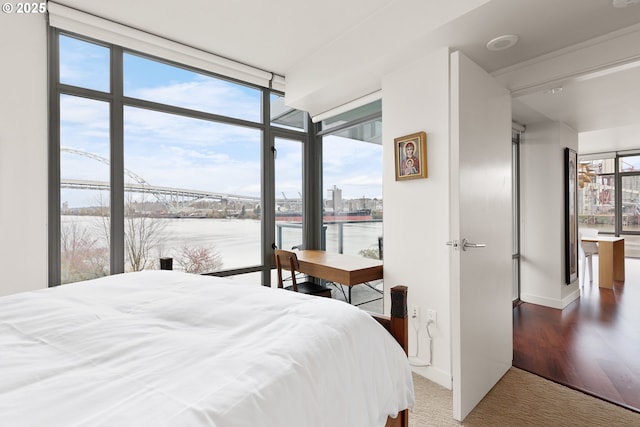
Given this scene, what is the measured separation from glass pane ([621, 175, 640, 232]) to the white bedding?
26.5 feet

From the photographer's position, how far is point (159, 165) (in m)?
2.86

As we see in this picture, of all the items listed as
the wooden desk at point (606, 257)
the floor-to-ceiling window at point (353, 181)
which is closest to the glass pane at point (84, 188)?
the floor-to-ceiling window at point (353, 181)

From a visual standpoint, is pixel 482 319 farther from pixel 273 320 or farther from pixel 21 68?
pixel 21 68

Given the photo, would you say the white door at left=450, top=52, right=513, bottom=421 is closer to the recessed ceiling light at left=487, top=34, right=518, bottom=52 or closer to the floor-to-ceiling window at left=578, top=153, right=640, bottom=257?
the recessed ceiling light at left=487, top=34, right=518, bottom=52

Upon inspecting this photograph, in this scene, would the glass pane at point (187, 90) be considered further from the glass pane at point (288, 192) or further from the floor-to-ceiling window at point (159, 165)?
the glass pane at point (288, 192)

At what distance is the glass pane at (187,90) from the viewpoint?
270 cm

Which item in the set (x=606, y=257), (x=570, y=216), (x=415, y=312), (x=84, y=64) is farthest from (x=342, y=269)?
(x=606, y=257)

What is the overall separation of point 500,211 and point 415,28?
1.38 m

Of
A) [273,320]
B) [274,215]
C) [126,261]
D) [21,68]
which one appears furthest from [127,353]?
[274,215]

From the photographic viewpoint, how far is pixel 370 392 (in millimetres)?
1055

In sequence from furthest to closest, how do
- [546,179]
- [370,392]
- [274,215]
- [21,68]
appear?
[546,179] → [274,215] → [21,68] → [370,392]

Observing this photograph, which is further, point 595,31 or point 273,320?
point 595,31

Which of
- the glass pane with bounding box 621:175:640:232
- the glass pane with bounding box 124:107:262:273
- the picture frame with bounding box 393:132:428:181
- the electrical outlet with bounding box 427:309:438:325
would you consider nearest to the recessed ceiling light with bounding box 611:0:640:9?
the picture frame with bounding box 393:132:428:181

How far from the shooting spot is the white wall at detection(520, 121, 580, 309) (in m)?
3.74
